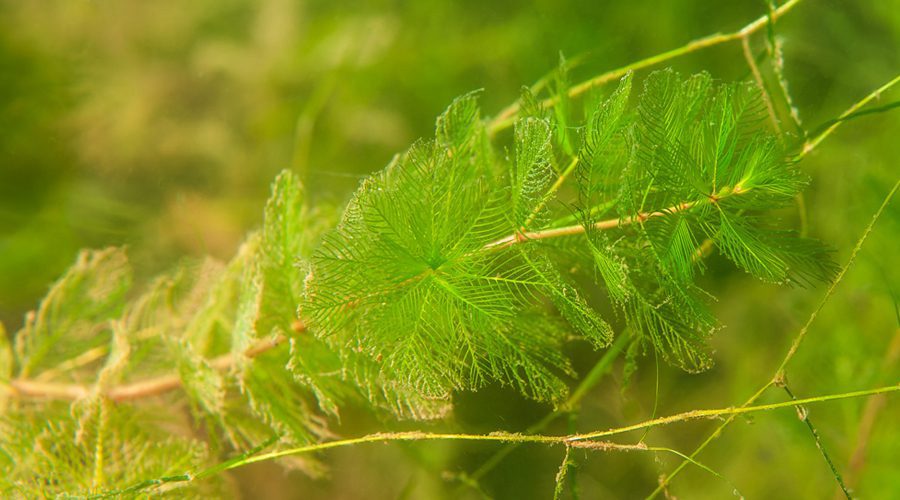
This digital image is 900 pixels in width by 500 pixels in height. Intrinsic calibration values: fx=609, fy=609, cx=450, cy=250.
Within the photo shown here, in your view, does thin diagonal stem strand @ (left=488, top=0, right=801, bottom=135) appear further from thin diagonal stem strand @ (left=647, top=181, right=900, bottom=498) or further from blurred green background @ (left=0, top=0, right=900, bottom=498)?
thin diagonal stem strand @ (left=647, top=181, right=900, bottom=498)

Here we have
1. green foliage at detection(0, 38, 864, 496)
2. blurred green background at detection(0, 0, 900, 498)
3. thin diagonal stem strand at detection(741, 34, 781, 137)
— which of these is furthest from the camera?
blurred green background at detection(0, 0, 900, 498)

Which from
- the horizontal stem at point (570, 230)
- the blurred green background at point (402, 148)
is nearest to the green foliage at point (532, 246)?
the horizontal stem at point (570, 230)

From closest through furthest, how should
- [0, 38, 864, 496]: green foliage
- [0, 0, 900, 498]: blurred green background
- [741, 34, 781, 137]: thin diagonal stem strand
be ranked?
[0, 38, 864, 496]: green foliage
[741, 34, 781, 137]: thin diagonal stem strand
[0, 0, 900, 498]: blurred green background

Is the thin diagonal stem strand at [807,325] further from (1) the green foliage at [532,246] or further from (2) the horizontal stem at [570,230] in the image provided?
(2) the horizontal stem at [570,230]

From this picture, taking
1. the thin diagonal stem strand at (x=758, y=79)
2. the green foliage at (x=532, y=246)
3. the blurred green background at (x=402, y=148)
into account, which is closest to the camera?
the green foliage at (x=532, y=246)

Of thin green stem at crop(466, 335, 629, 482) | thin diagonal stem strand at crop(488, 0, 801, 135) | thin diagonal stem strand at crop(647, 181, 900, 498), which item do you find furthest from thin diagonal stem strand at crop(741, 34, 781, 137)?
thin green stem at crop(466, 335, 629, 482)

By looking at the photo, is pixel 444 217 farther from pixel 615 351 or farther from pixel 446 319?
pixel 615 351

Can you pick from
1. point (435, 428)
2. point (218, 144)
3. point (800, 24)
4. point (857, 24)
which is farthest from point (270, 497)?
point (857, 24)

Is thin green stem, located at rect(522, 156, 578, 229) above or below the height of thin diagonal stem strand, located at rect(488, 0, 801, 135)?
below
